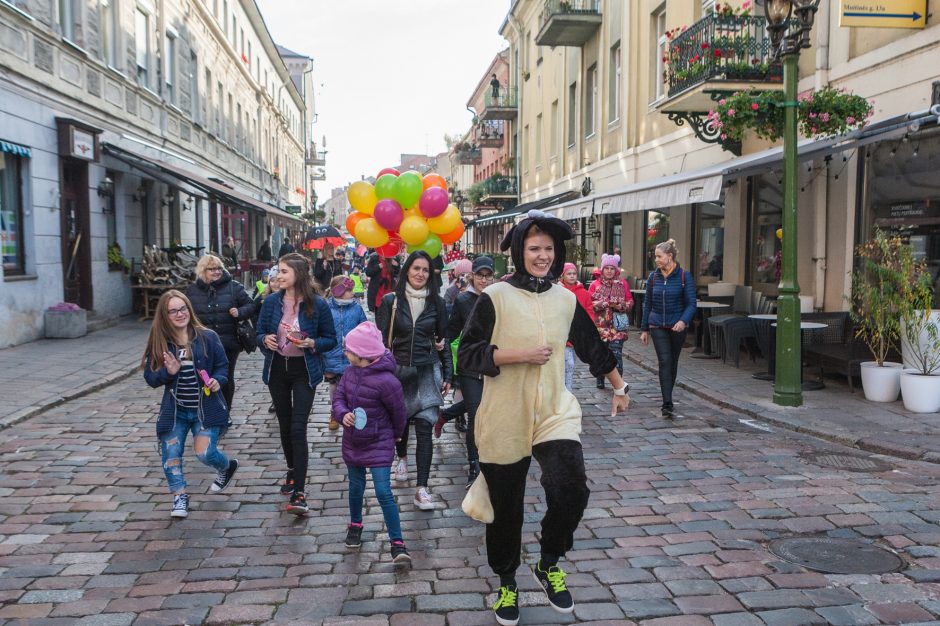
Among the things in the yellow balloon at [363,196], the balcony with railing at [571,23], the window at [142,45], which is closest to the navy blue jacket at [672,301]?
the yellow balloon at [363,196]

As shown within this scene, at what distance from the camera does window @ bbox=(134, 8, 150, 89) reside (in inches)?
737

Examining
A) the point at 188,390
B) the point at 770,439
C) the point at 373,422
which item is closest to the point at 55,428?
the point at 188,390

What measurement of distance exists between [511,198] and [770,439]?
98.3 ft

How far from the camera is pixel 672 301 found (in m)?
8.12

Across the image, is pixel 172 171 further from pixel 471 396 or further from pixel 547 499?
pixel 547 499

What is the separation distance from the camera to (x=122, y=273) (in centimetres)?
1717

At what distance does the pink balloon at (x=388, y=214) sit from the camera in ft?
24.8

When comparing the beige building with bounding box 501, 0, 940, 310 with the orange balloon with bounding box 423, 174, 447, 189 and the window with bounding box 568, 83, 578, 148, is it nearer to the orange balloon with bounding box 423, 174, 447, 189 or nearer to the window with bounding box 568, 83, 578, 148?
the window with bounding box 568, 83, 578, 148

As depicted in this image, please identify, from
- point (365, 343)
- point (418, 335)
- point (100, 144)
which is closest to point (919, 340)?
point (418, 335)

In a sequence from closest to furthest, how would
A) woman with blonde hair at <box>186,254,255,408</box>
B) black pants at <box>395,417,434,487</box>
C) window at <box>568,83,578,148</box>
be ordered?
black pants at <box>395,417,434,487</box> → woman with blonde hair at <box>186,254,255,408</box> → window at <box>568,83,578,148</box>

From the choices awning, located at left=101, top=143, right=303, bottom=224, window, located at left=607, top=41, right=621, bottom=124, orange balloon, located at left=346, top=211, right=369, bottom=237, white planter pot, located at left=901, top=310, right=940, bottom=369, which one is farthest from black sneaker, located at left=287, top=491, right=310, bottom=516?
window, located at left=607, top=41, right=621, bottom=124

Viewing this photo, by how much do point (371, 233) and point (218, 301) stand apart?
1.58 meters

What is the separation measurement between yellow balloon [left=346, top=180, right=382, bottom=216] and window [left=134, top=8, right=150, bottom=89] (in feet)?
42.9

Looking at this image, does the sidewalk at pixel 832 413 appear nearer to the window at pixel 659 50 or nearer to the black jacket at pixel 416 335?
the black jacket at pixel 416 335
